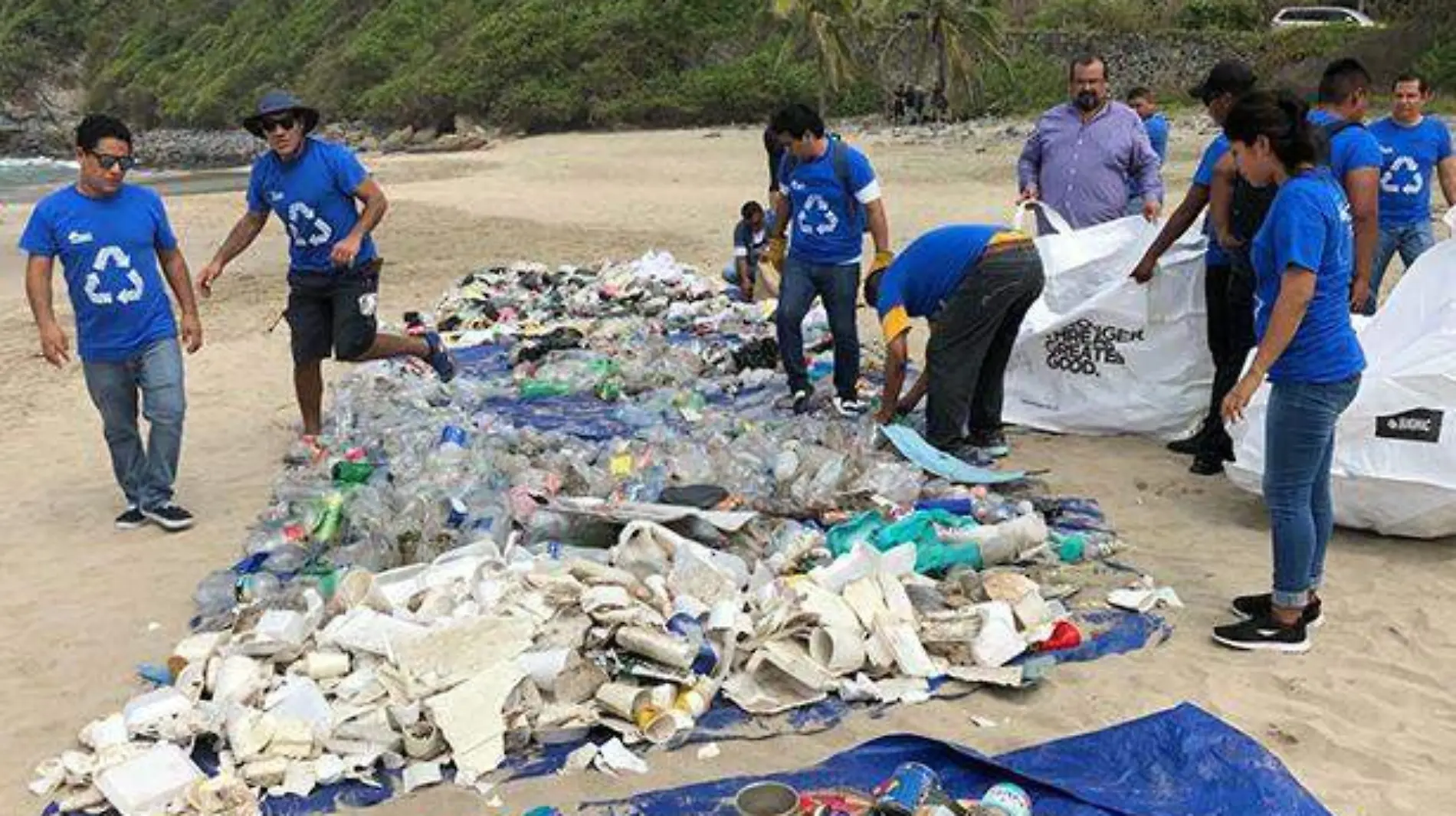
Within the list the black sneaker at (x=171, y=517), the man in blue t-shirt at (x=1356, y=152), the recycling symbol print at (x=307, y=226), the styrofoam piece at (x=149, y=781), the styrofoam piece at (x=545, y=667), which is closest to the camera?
the styrofoam piece at (x=149, y=781)

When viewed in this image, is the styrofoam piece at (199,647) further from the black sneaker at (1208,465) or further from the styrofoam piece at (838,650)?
the black sneaker at (1208,465)

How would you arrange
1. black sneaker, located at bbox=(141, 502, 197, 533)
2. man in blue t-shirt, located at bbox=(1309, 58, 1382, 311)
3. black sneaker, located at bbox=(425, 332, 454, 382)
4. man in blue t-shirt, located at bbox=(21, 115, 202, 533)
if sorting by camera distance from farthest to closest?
black sneaker, located at bbox=(425, 332, 454, 382) < black sneaker, located at bbox=(141, 502, 197, 533) < man in blue t-shirt, located at bbox=(21, 115, 202, 533) < man in blue t-shirt, located at bbox=(1309, 58, 1382, 311)

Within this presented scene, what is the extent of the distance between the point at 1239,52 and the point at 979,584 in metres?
31.6

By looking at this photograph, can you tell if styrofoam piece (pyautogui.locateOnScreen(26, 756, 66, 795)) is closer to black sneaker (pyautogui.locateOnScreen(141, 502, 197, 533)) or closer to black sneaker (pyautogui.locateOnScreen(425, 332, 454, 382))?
black sneaker (pyautogui.locateOnScreen(141, 502, 197, 533))

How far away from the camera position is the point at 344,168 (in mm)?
6020

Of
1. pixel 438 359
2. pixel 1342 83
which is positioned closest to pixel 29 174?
pixel 438 359

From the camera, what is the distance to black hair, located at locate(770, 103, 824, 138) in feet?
20.1

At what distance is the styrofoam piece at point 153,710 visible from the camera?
11.9ft

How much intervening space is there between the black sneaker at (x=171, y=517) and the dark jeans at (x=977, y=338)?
3.36 metres

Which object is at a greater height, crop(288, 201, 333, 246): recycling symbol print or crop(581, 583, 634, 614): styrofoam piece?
crop(288, 201, 333, 246): recycling symbol print

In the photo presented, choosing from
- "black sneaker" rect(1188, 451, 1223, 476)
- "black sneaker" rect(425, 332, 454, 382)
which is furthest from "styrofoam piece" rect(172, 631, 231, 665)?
"black sneaker" rect(1188, 451, 1223, 476)

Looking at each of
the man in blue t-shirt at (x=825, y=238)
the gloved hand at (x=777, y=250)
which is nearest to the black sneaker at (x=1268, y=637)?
the man in blue t-shirt at (x=825, y=238)

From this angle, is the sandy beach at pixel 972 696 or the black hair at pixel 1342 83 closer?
the sandy beach at pixel 972 696

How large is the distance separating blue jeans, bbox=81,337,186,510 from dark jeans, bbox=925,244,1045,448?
335 cm
